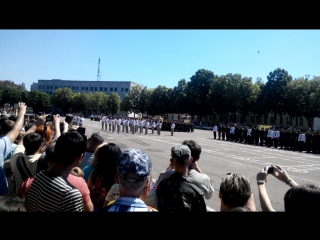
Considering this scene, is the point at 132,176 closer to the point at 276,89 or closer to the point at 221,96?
the point at 276,89

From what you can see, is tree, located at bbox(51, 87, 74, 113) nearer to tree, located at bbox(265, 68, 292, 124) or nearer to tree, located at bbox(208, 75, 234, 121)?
tree, located at bbox(208, 75, 234, 121)

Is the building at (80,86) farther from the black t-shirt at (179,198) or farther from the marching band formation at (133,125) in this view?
the black t-shirt at (179,198)

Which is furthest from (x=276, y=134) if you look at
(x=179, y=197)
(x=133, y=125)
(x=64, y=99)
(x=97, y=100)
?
(x=97, y=100)

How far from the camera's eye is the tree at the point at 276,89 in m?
53.1

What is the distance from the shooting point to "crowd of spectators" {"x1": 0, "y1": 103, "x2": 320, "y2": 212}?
1998 mm

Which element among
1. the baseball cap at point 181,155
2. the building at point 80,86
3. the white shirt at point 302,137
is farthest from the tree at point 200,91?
the baseball cap at point 181,155

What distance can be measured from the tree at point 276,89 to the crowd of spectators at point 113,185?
176 ft

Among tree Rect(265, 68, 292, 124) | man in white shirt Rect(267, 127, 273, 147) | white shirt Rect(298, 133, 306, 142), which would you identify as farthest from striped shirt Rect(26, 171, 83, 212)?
tree Rect(265, 68, 292, 124)

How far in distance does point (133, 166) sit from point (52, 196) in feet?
2.35

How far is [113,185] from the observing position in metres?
2.87

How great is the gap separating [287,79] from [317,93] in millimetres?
11671

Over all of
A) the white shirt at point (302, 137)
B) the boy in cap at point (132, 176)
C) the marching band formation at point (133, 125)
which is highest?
the boy in cap at point (132, 176)
